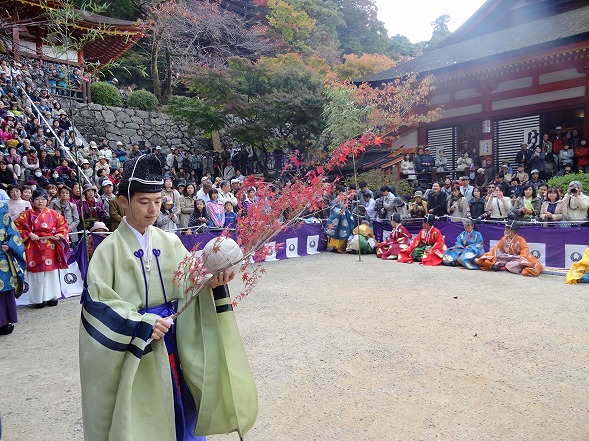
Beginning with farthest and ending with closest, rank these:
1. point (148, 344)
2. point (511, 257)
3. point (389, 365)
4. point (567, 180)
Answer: point (567, 180) → point (511, 257) → point (389, 365) → point (148, 344)

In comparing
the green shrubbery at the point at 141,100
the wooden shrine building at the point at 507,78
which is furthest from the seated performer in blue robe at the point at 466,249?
the green shrubbery at the point at 141,100

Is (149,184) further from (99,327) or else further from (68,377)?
(68,377)

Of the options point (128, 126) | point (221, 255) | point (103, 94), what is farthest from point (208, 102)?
point (221, 255)

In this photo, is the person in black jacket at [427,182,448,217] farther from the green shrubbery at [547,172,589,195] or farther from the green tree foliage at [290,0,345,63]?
the green tree foliage at [290,0,345,63]

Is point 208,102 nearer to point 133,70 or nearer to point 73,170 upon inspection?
point 73,170

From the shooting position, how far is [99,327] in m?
1.93

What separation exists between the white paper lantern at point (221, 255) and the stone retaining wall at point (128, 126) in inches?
678

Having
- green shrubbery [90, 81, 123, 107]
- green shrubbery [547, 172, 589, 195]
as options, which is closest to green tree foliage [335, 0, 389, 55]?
green shrubbery [90, 81, 123, 107]

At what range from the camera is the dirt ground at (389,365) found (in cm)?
302

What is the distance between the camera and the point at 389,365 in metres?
4.02

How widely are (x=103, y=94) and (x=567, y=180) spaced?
663 inches

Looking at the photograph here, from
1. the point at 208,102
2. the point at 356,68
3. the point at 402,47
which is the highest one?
the point at 402,47

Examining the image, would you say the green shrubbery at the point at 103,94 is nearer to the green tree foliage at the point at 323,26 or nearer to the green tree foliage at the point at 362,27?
the green tree foliage at the point at 323,26

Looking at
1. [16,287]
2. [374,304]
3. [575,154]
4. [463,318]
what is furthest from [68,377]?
[575,154]
